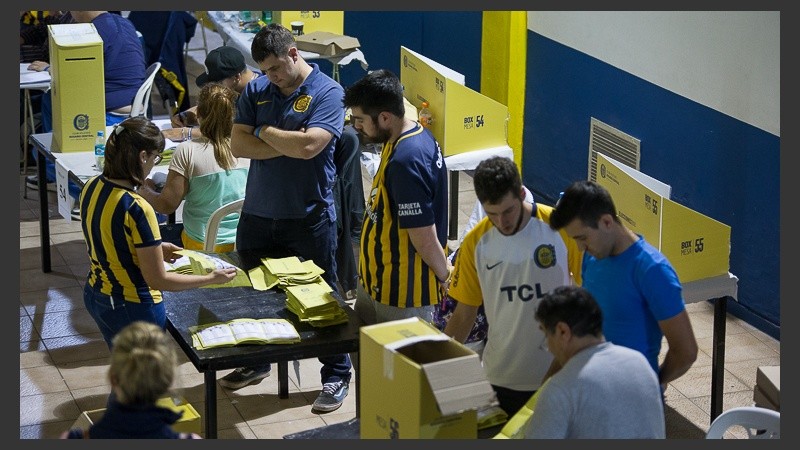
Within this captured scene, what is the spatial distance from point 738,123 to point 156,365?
393 cm

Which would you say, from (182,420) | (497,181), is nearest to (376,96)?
(497,181)

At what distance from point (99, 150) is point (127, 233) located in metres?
2.20

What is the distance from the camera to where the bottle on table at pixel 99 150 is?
593cm

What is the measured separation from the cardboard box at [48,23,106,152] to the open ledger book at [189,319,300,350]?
97.4 inches

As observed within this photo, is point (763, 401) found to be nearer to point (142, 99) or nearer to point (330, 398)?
point (330, 398)

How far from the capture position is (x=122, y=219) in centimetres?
396

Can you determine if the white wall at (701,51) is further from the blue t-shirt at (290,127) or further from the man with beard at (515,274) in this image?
the man with beard at (515,274)

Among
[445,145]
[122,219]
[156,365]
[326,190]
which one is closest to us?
[156,365]

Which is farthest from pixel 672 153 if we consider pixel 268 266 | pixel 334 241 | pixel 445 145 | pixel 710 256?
pixel 268 266

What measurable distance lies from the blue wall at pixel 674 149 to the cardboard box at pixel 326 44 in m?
1.25

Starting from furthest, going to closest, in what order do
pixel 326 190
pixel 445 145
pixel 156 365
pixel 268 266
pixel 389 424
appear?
pixel 445 145, pixel 326 190, pixel 268 266, pixel 389 424, pixel 156 365

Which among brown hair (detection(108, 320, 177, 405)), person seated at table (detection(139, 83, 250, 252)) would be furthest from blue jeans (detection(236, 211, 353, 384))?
brown hair (detection(108, 320, 177, 405))

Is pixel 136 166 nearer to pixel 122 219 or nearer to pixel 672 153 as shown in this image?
pixel 122 219

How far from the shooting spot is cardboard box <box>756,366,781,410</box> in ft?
12.5
